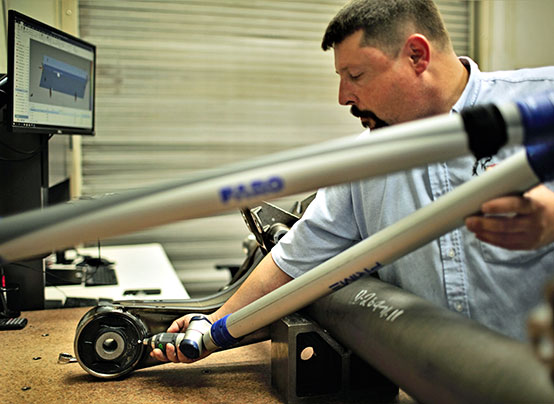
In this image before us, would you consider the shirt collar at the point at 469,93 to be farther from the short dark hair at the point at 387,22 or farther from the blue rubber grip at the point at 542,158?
the blue rubber grip at the point at 542,158

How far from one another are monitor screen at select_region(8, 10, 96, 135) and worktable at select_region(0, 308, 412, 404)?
0.72 meters

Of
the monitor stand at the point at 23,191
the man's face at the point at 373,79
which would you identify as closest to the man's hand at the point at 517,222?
the man's face at the point at 373,79

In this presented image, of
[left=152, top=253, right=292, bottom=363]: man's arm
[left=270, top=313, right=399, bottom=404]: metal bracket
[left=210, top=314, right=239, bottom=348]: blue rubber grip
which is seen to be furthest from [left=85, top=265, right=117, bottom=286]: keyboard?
[left=270, top=313, right=399, bottom=404]: metal bracket

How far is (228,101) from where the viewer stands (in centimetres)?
327

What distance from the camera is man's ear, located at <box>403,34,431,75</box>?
1.13m

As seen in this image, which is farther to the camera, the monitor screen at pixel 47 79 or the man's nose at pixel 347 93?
the monitor screen at pixel 47 79

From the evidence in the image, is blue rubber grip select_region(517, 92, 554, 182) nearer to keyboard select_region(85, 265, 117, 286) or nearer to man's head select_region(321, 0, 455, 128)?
man's head select_region(321, 0, 455, 128)

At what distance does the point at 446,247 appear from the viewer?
3.30 ft

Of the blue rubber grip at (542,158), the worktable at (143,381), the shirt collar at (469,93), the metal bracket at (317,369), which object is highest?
the shirt collar at (469,93)

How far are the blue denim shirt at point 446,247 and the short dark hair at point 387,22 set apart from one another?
120mm

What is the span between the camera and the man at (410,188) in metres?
0.99

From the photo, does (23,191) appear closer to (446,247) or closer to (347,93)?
(347,93)

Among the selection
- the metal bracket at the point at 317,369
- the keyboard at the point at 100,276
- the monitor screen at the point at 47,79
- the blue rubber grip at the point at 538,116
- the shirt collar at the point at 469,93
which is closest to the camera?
the blue rubber grip at the point at 538,116

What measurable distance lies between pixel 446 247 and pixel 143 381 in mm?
620
